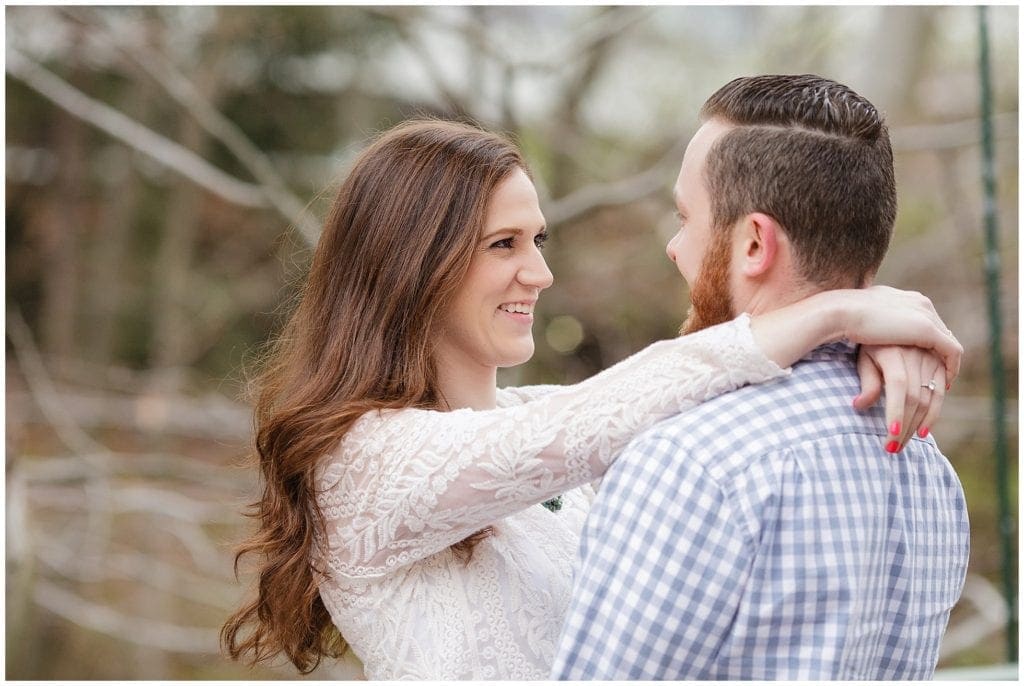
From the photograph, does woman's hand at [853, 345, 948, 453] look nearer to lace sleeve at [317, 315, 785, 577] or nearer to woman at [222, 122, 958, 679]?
lace sleeve at [317, 315, 785, 577]

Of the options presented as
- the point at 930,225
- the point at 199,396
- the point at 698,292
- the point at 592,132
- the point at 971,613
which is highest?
the point at 592,132

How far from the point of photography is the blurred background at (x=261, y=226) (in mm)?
5184

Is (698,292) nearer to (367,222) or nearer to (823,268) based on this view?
(823,268)

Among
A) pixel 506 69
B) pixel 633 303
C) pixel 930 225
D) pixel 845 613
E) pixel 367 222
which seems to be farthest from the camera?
pixel 930 225

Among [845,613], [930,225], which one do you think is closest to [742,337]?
[845,613]

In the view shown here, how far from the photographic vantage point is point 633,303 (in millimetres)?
5652

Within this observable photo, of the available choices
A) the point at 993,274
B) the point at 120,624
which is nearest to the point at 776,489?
the point at 993,274

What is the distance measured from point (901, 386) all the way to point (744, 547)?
0.84 ft

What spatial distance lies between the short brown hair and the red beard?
3 centimetres

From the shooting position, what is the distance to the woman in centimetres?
131

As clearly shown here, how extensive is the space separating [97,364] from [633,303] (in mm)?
3716

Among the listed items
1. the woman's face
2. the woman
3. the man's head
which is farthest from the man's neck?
the woman's face

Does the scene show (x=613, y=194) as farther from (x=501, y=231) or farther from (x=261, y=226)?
(x=261, y=226)

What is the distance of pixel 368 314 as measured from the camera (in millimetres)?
1573
